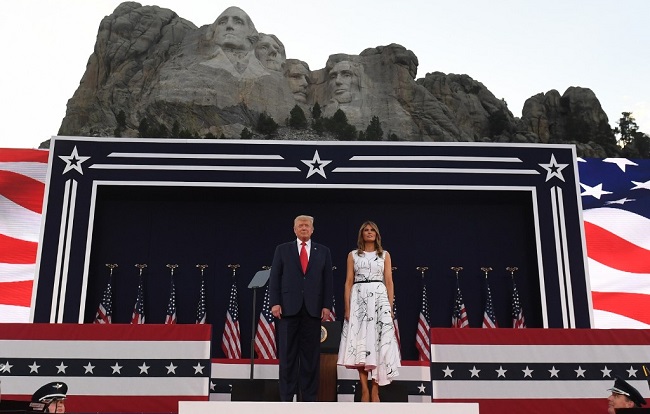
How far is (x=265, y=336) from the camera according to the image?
8.59 meters

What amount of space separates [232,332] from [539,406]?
4.15 metres

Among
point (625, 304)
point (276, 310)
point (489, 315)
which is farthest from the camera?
point (625, 304)

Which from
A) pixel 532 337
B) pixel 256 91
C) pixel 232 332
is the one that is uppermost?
pixel 256 91

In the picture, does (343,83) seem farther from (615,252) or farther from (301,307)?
(301,307)

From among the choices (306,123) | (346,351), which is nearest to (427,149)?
(346,351)

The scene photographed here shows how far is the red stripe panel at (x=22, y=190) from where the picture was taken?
9.85 m

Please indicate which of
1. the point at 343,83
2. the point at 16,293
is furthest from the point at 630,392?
the point at 343,83

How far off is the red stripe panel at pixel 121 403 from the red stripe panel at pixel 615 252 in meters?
6.42

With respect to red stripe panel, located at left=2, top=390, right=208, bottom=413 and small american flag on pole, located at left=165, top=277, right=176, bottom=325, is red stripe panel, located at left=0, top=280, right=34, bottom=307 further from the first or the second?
red stripe panel, located at left=2, top=390, right=208, bottom=413

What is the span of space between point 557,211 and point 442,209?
4.94 feet

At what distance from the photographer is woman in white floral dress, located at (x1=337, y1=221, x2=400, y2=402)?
5.45 m

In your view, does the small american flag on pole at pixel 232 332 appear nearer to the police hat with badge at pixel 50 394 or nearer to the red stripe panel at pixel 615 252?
the police hat with badge at pixel 50 394

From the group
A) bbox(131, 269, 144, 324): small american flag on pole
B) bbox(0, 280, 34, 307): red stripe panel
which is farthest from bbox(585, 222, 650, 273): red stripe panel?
bbox(0, 280, 34, 307): red stripe panel

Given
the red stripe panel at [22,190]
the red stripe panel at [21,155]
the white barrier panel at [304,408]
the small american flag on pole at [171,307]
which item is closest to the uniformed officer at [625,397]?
the white barrier panel at [304,408]
